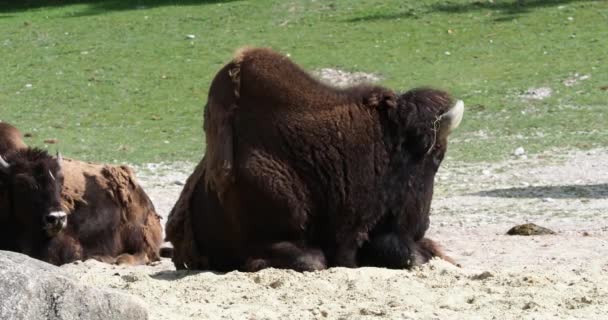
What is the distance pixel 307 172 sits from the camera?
812 centimetres

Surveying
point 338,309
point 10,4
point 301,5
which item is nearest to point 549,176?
point 338,309

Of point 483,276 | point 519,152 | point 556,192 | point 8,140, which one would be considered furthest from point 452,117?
point 519,152

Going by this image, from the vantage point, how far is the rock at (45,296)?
5789mm

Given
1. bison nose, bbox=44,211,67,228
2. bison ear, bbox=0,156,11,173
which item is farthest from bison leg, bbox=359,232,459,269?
bison ear, bbox=0,156,11,173

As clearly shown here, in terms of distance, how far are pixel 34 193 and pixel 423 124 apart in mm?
3219

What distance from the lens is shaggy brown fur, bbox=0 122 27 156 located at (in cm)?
1055

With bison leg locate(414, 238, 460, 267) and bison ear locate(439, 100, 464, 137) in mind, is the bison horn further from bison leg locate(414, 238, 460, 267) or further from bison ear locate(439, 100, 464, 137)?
bison ear locate(439, 100, 464, 137)

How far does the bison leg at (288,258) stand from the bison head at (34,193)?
8.14 feet

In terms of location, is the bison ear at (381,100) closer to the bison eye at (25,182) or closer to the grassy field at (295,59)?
the bison eye at (25,182)

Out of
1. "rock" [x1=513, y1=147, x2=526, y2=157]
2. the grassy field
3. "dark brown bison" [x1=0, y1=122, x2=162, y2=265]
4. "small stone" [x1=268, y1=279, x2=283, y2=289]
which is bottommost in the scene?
the grassy field

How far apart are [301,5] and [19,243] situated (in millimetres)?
19065

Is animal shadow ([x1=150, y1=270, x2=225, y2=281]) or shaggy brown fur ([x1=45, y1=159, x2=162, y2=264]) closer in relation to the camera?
animal shadow ([x1=150, y1=270, x2=225, y2=281])

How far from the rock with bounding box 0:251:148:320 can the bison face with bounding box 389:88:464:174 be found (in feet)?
9.19

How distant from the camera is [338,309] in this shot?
698cm
